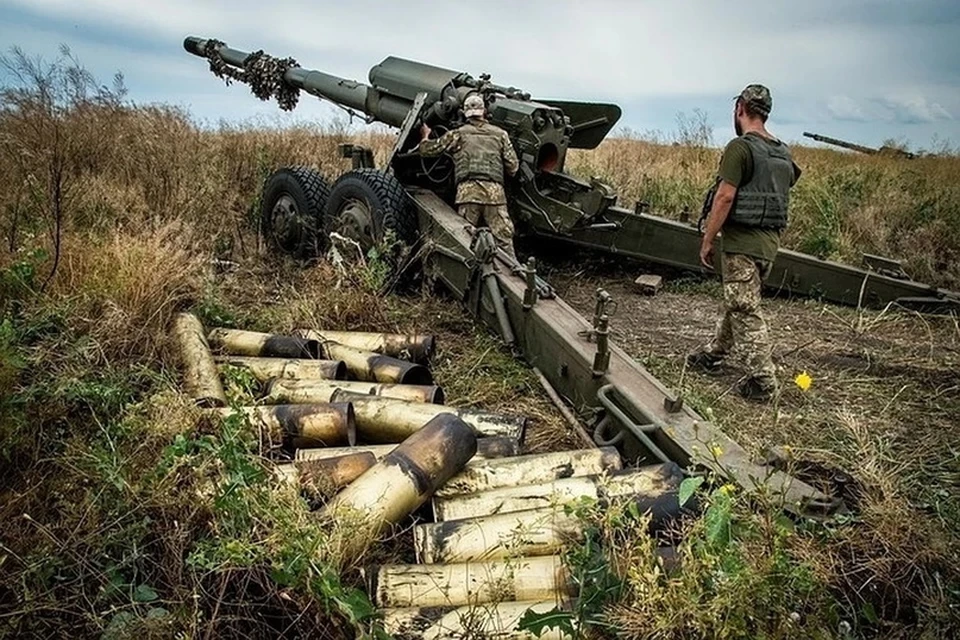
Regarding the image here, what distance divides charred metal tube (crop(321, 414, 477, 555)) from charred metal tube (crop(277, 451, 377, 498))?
0.14 m

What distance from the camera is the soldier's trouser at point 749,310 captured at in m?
4.40

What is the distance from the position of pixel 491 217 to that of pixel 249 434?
334 centimetres

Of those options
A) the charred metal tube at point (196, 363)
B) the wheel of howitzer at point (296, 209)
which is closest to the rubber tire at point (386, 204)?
the wheel of howitzer at point (296, 209)

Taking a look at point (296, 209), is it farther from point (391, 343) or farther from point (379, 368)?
point (379, 368)

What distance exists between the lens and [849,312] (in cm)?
611

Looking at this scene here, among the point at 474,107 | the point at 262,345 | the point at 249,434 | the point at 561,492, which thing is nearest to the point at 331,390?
the point at 262,345

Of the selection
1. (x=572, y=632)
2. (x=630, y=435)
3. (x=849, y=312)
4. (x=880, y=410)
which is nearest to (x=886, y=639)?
(x=572, y=632)

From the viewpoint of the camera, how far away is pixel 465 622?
2086 millimetres

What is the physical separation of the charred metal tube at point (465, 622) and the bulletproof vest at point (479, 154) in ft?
12.7

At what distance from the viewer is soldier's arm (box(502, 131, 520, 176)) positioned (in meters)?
5.73

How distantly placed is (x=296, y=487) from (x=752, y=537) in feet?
4.73

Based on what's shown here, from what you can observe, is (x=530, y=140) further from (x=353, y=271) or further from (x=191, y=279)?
(x=191, y=279)

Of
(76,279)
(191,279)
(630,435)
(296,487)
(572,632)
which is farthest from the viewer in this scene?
(191,279)

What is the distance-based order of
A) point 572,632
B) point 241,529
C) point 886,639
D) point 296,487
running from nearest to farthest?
point 572,632, point 886,639, point 241,529, point 296,487
